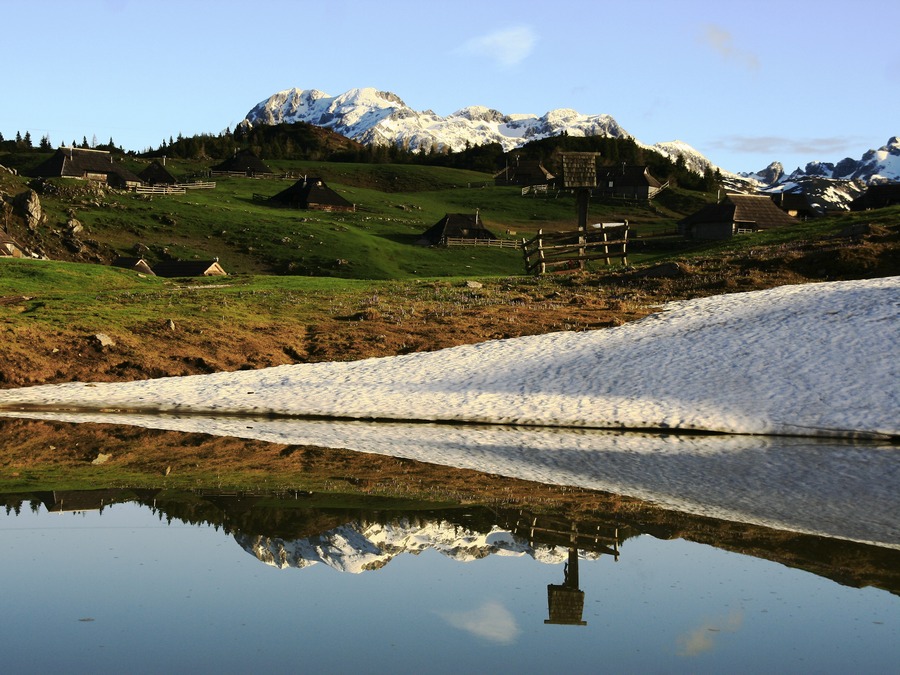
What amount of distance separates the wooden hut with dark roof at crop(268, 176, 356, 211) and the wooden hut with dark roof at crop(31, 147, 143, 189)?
21.9m

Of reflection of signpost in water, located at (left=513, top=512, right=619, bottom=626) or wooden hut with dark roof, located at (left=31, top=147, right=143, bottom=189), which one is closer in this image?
reflection of signpost in water, located at (left=513, top=512, right=619, bottom=626)

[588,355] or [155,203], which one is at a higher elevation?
[155,203]

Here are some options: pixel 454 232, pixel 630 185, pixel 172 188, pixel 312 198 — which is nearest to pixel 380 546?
pixel 454 232

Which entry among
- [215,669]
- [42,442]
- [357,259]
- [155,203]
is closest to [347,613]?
[215,669]

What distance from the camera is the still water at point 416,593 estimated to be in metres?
8.89

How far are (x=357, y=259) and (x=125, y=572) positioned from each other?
79.2 meters

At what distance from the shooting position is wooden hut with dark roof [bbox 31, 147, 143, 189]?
140875mm

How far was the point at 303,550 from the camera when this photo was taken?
12469mm

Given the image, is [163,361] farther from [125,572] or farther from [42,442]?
[125,572]

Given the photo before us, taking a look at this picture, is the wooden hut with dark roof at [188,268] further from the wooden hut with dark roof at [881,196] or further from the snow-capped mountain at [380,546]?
the wooden hut with dark roof at [881,196]

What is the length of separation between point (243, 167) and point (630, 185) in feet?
234

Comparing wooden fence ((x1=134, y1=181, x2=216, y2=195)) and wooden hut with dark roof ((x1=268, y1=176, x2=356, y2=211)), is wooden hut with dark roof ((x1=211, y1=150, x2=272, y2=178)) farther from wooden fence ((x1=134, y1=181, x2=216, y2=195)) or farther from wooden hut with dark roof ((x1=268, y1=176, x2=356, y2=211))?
wooden hut with dark roof ((x1=268, y1=176, x2=356, y2=211))

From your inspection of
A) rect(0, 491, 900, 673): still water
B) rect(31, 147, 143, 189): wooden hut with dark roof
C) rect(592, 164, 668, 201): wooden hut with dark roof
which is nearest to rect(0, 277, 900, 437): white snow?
rect(0, 491, 900, 673): still water

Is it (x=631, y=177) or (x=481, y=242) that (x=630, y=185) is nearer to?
(x=631, y=177)
